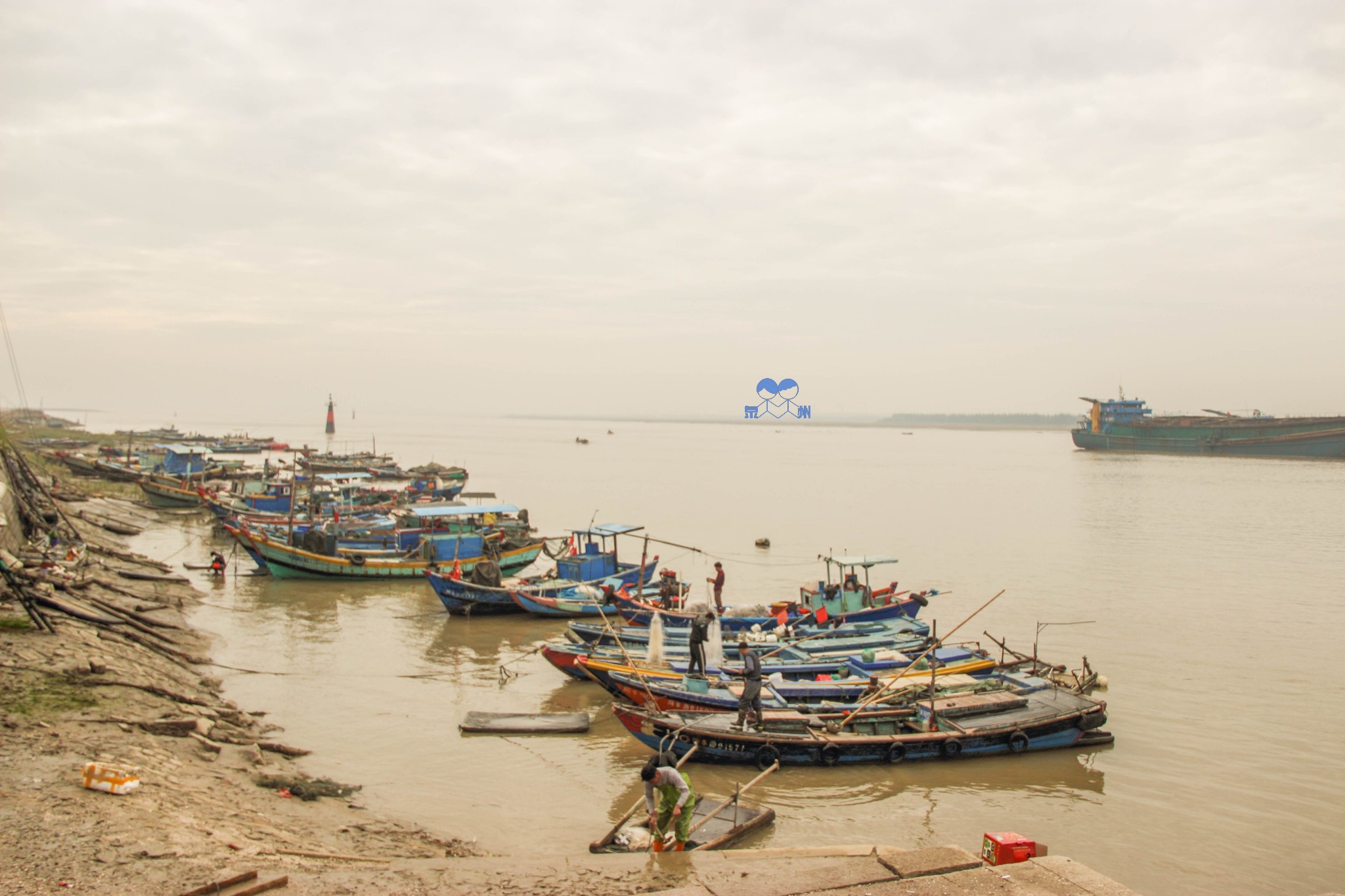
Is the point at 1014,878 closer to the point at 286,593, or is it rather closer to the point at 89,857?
the point at 89,857

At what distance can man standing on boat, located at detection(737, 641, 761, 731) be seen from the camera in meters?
11.9

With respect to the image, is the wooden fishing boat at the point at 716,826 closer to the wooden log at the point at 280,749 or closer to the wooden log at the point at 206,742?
the wooden log at the point at 280,749

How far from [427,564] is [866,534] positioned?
73.2ft

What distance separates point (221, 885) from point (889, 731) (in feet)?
29.7

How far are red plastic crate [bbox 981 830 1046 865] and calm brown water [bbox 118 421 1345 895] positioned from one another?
3104 millimetres

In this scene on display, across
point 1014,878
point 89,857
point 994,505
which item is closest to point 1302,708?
point 1014,878

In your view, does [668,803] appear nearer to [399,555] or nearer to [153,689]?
[153,689]

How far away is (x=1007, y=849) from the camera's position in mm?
7191

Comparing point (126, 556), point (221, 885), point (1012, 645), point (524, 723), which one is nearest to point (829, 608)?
point (1012, 645)

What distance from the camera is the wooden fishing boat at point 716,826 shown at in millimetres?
8680

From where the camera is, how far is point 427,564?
25.7 meters

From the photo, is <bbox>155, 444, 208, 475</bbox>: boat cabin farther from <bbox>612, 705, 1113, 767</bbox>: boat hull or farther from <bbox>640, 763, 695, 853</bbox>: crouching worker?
<bbox>640, 763, 695, 853</bbox>: crouching worker

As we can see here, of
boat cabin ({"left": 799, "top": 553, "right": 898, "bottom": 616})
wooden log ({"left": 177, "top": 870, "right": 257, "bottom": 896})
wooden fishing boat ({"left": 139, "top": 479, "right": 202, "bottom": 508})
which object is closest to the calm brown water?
wooden log ({"left": 177, "top": 870, "right": 257, "bottom": 896})

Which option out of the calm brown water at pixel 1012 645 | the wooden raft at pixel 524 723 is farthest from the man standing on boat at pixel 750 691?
the wooden raft at pixel 524 723
